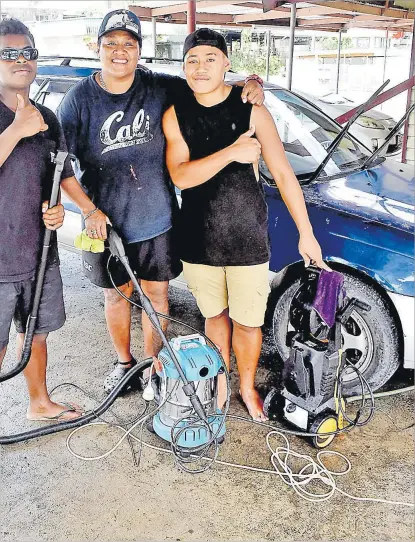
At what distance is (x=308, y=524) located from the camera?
7.47 ft

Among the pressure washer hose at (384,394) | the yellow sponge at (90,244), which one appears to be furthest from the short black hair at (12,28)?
the pressure washer hose at (384,394)

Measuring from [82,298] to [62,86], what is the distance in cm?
183

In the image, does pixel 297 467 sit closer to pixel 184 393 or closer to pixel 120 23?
pixel 184 393

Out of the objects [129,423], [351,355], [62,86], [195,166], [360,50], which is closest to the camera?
[195,166]

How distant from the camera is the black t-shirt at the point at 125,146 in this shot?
2689mm

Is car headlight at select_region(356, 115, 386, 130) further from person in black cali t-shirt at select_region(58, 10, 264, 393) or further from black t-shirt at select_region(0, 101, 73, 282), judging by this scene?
black t-shirt at select_region(0, 101, 73, 282)

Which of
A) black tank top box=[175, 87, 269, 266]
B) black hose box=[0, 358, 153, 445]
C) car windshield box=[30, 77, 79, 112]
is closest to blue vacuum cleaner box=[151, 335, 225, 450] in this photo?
black hose box=[0, 358, 153, 445]

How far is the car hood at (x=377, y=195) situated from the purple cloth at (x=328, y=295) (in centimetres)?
52

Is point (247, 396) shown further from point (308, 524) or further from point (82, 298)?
point (82, 298)

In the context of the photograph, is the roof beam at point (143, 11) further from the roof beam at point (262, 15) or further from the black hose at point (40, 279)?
the black hose at point (40, 279)

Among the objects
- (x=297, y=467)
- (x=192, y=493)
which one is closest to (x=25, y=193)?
(x=192, y=493)

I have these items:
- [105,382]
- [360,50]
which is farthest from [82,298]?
[360,50]

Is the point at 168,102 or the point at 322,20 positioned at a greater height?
the point at 322,20

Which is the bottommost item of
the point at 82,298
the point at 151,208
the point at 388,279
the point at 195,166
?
the point at 82,298
